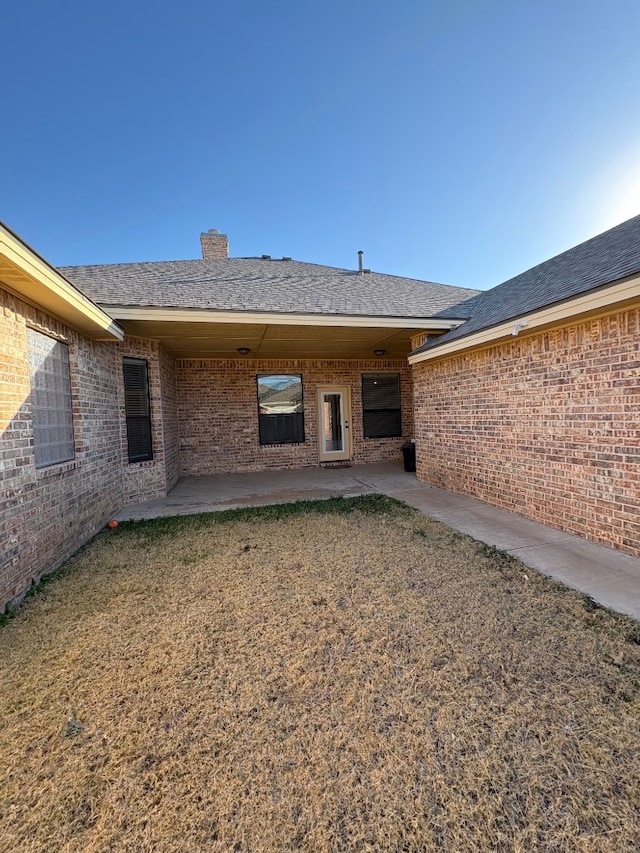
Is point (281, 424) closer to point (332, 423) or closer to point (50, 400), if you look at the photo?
point (332, 423)

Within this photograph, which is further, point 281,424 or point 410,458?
point 281,424

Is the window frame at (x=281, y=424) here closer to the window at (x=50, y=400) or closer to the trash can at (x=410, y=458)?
the trash can at (x=410, y=458)

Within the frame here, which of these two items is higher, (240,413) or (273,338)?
(273,338)

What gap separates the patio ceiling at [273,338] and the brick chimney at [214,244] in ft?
11.8

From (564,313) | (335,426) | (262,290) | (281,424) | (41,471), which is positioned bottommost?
(41,471)

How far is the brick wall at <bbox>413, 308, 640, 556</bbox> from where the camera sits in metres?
3.65

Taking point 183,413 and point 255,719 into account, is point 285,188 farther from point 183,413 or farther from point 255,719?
point 255,719

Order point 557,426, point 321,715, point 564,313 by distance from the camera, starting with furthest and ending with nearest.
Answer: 1. point 557,426
2. point 564,313
3. point 321,715

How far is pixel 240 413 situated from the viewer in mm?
9586

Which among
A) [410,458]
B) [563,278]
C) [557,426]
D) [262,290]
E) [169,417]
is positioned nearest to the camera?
[557,426]

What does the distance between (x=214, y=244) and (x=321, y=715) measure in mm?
11426

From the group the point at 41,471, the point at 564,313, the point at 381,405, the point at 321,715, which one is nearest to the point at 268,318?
the point at 41,471

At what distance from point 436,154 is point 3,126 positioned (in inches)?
342

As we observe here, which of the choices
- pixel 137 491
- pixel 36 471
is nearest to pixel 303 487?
pixel 137 491
